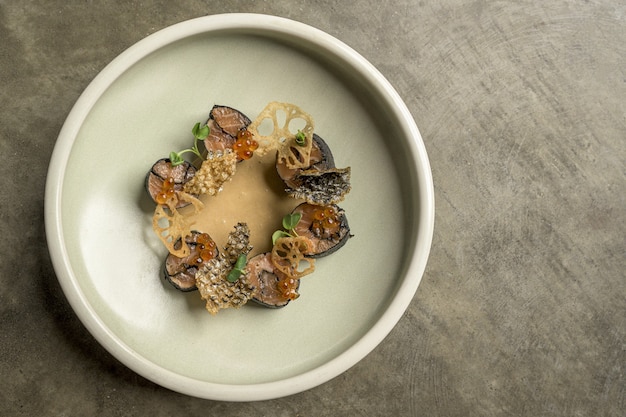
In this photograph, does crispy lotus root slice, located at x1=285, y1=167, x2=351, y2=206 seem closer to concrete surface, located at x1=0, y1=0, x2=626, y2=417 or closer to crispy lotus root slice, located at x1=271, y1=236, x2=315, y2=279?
crispy lotus root slice, located at x1=271, y1=236, x2=315, y2=279

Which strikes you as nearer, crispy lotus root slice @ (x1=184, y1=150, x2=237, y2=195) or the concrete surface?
crispy lotus root slice @ (x1=184, y1=150, x2=237, y2=195)

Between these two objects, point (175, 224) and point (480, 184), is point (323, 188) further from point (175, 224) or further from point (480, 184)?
point (480, 184)

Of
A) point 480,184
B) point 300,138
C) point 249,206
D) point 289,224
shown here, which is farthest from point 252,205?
point 480,184

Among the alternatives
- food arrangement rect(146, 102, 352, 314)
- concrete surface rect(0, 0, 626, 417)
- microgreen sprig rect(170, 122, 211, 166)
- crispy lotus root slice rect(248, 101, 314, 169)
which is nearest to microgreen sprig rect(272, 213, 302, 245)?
food arrangement rect(146, 102, 352, 314)

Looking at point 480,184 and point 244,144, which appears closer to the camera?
point 244,144

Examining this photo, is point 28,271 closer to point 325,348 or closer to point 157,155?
point 157,155

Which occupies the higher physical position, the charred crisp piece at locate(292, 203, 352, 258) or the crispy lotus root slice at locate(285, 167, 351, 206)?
the crispy lotus root slice at locate(285, 167, 351, 206)

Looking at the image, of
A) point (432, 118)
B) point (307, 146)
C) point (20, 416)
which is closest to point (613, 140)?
point (432, 118)
